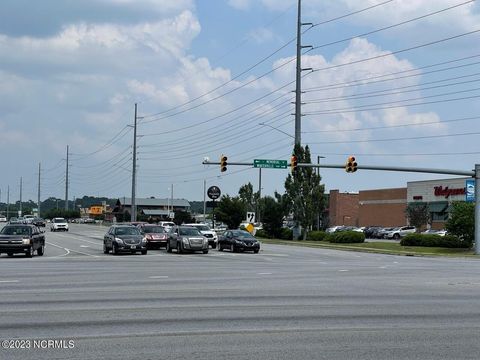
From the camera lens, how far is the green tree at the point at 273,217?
69938 mm

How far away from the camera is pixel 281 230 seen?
2832 inches

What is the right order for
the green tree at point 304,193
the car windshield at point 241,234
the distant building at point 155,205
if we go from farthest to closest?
the distant building at point 155,205 → the green tree at point 304,193 → the car windshield at point 241,234

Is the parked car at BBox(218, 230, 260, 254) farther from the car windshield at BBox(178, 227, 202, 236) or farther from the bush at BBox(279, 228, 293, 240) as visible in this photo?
the bush at BBox(279, 228, 293, 240)

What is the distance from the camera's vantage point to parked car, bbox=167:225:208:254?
3875 cm

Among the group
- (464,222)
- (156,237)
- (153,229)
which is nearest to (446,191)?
(464,222)

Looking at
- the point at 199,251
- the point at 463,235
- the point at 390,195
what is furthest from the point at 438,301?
the point at 390,195

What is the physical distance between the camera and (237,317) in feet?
40.1

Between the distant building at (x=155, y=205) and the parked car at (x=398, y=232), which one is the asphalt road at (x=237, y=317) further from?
the distant building at (x=155, y=205)

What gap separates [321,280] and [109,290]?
678 cm

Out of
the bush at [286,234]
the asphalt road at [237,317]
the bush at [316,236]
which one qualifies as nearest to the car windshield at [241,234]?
the asphalt road at [237,317]

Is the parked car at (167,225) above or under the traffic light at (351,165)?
under

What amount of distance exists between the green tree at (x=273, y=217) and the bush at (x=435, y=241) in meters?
16.7

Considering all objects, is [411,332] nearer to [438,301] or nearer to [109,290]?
[438,301]

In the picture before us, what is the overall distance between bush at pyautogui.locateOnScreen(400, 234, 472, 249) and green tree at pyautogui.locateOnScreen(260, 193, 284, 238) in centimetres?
1666
